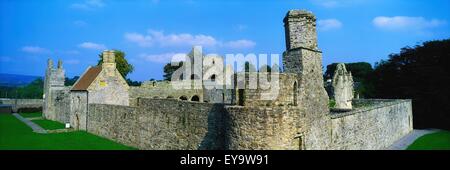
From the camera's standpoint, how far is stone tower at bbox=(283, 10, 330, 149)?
1097 centimetres

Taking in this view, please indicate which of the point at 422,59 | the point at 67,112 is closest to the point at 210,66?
the point at 67,112

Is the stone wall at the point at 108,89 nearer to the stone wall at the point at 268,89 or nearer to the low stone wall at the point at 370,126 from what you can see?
the low stone wall at the point at 370,126

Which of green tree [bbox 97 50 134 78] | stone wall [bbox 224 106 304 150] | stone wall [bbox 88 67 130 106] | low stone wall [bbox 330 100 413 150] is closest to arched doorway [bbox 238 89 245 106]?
stone wall [bbox 224 106 304 150]

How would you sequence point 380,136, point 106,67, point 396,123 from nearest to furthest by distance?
point 380,136
point 396,123
point 106,67

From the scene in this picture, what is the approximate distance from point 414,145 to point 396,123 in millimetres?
3272

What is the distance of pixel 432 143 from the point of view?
66.4 ft

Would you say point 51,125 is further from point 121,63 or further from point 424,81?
point 424,81

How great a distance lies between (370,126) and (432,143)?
19.6 ft

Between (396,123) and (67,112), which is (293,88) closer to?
(396,123)

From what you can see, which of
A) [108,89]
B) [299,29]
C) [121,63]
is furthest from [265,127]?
[121,63]

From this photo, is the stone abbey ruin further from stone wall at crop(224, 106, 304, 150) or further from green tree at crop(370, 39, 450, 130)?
green tree at crop(370, 39, 450, 130)

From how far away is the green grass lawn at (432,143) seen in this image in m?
18.6
